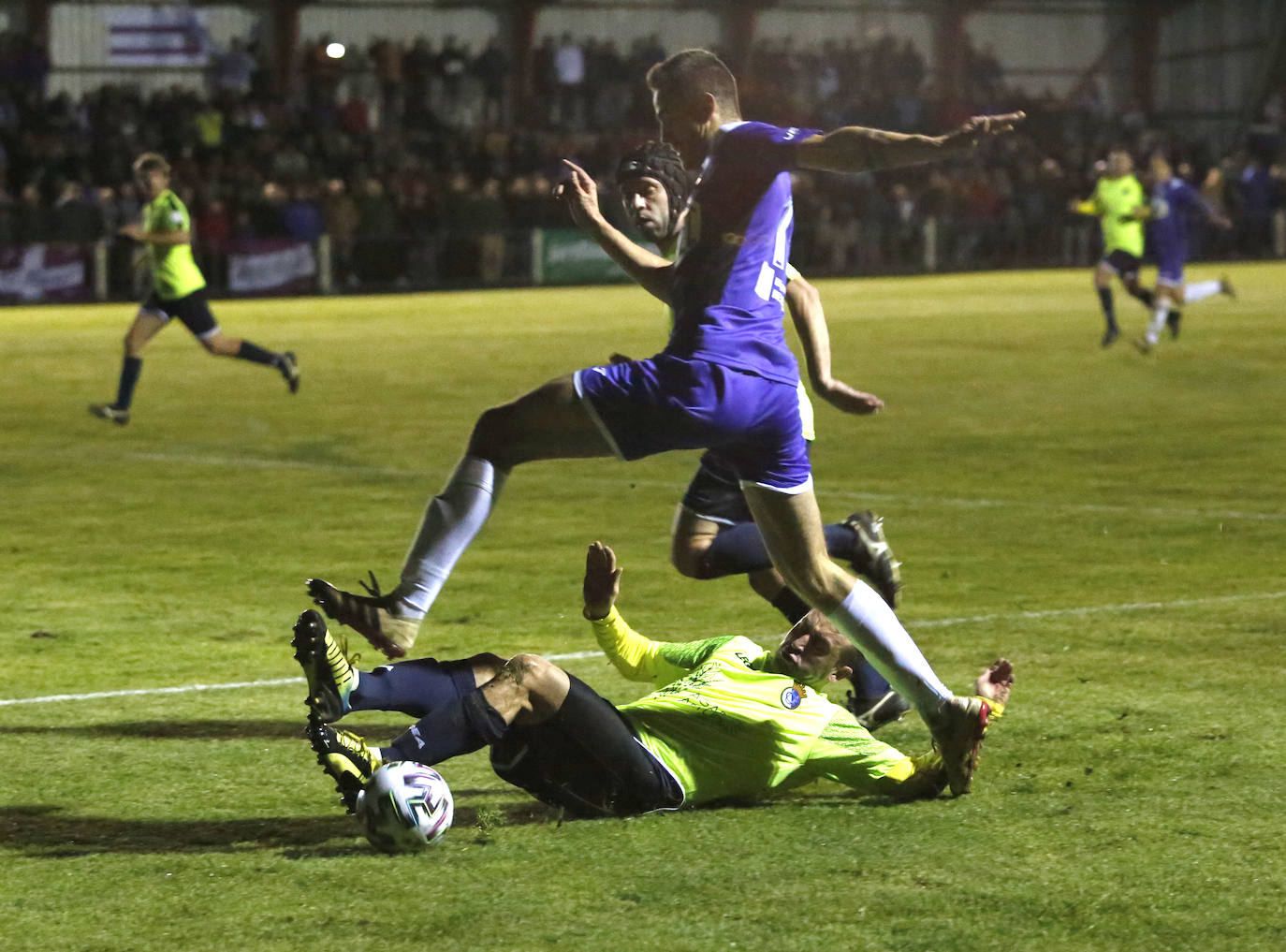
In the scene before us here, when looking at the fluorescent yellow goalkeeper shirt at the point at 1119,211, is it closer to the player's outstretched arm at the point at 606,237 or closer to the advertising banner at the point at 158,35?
the player's outstretched arm at the point at 606,237

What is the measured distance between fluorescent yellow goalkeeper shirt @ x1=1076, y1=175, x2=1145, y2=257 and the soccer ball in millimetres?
21094

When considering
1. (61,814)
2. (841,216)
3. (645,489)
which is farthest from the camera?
(841,216)

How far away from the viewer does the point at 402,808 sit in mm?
5129

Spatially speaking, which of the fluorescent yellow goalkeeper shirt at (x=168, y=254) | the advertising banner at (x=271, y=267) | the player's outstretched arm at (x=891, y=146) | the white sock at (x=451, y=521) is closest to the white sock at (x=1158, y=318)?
the fluorescent yellow goalkeeper shirt at (x=168, y=254)

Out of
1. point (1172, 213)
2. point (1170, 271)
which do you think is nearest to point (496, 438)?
point (1170, 271)

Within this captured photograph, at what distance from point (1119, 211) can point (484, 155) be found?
16758mm

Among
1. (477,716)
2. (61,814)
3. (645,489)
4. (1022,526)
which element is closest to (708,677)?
(477,716)

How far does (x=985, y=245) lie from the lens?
4222 centimetres

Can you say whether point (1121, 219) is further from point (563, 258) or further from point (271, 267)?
point (271, 267)

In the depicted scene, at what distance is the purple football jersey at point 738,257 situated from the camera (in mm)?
5500

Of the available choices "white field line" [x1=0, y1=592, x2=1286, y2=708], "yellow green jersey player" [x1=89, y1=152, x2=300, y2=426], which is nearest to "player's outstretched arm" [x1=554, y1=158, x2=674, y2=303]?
"white field line" [x1=0, y1=592, x2=1286, y2=708]

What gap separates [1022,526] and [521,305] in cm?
2145

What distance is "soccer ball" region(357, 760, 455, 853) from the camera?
513 cm

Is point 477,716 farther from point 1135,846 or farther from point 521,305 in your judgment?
point 521,305
